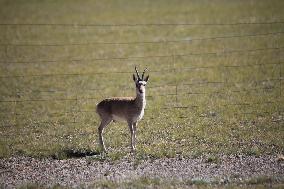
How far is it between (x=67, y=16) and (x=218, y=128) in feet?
104

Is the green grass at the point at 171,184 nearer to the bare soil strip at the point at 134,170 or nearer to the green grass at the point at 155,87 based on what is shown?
the bare soil strip at the point at 134,170

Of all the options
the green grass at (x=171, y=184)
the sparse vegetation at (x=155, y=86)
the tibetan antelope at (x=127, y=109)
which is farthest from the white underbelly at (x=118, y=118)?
the green grass at (x=171, y=184)

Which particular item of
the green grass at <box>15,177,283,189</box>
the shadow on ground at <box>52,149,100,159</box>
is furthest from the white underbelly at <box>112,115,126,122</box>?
the green grass at <box>15,177,283,189</box>

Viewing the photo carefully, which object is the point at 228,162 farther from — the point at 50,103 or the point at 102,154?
the point at 50,103

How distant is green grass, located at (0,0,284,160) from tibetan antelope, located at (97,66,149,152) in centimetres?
73

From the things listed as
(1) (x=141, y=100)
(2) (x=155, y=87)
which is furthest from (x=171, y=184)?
(2) (x=155, y=87)

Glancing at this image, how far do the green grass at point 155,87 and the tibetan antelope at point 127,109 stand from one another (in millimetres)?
726

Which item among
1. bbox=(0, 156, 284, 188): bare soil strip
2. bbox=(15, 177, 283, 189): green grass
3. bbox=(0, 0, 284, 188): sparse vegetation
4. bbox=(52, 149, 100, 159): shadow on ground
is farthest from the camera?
bbox=(0, 0, 284, 188): sparse vegetation

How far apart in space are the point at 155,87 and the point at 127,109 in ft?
31.6

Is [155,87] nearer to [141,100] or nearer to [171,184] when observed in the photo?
[141,100]

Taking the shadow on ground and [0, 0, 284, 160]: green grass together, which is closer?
the shadow on ground

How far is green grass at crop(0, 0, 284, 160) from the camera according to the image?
1549cm

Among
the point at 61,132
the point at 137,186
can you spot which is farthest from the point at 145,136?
the point at 137,186

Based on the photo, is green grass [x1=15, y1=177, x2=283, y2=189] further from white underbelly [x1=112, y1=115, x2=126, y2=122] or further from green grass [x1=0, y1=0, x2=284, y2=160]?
white underbelly [x1=112, y1=115, x2=126, y2=122]
